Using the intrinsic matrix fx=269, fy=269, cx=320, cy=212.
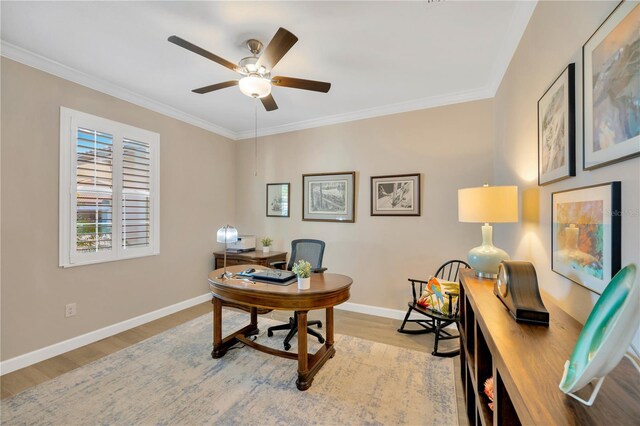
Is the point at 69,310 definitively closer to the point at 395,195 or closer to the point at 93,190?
the point at 93,190

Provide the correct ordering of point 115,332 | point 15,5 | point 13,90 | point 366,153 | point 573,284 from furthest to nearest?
1. point 366,153
2. point 115,332
3. point 13,90
4. point 15,5
5. point 573,284

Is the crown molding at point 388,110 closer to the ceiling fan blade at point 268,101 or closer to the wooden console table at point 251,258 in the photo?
the ceiling fan blade at point 268,101

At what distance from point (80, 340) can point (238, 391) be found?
1.91 meters

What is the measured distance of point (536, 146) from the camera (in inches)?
67.4

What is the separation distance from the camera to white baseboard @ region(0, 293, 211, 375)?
2.28 metres

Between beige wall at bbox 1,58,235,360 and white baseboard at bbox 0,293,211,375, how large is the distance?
0.05 meters

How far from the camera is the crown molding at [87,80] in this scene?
2281 mm

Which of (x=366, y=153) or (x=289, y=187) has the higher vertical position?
(x=366, y=153)

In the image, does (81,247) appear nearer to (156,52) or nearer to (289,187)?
(156,52)

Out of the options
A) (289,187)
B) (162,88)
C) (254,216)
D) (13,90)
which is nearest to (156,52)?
(162,88)

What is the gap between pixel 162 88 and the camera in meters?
3.01

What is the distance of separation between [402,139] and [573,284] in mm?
2545

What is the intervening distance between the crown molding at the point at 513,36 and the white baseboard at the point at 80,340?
4570 mm

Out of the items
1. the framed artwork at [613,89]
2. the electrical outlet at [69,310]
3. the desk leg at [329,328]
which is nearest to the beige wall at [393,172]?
the desk leg at [329,328]
